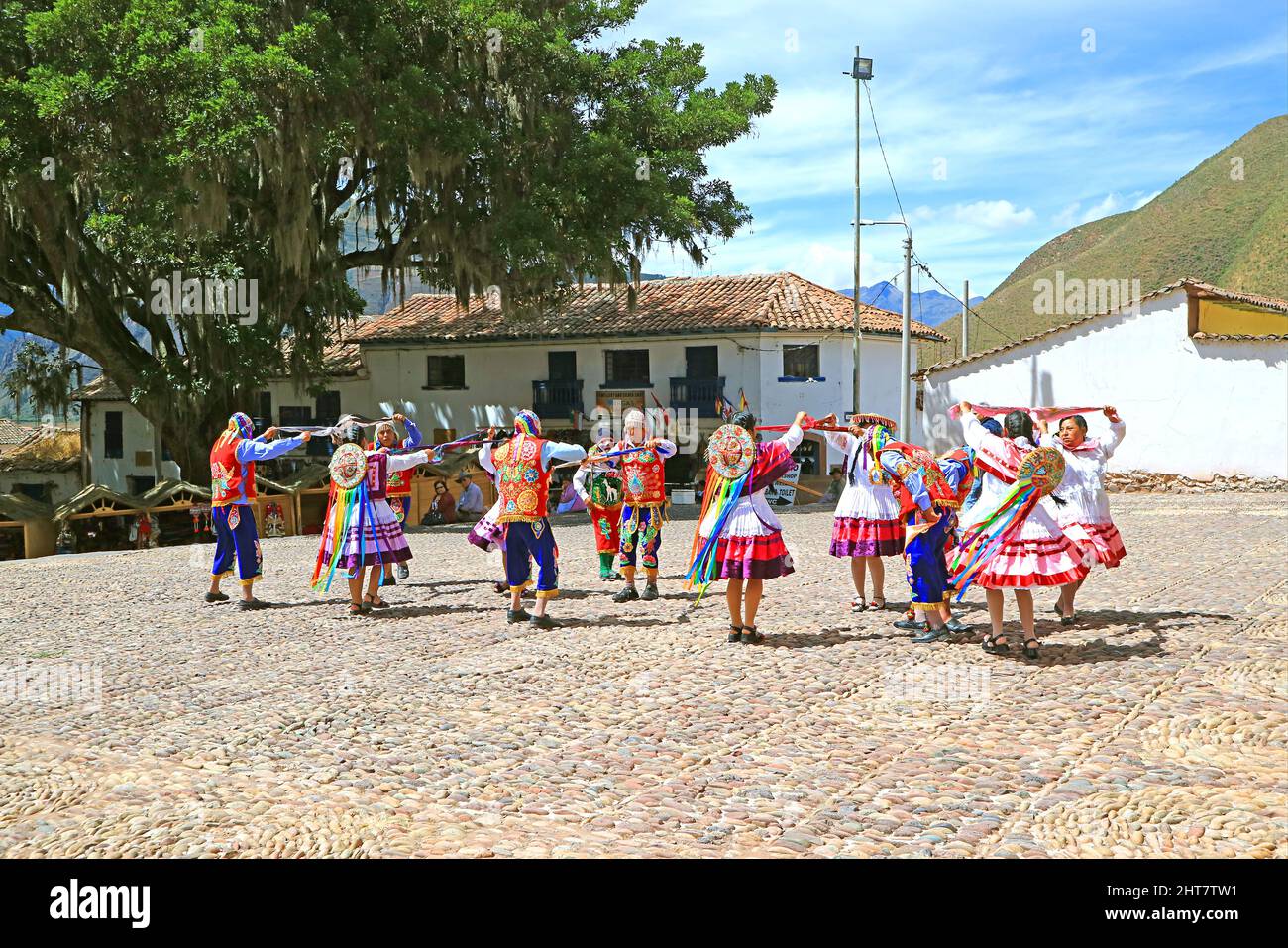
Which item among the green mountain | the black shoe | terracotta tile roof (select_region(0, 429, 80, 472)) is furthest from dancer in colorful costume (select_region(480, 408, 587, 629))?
the green mountain

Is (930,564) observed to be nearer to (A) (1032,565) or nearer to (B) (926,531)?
(B) (926,531)

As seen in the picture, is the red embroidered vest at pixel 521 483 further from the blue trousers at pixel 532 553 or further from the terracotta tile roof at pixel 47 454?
the terracotta tile roof at pixel 47 454

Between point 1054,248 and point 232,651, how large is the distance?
10985cm

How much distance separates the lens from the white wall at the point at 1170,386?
24219 mm

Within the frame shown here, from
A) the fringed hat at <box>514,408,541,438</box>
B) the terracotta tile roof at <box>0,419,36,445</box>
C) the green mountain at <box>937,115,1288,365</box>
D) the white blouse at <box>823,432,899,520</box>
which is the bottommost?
the white blouse at <box>823,432,899,520</box>

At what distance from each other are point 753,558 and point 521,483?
2.10 meters

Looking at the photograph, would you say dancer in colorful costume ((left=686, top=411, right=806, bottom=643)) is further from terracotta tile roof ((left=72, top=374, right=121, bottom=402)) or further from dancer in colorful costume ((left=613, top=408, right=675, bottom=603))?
terracotta tile roof ((left=72, top=374, right=121, bottom=402))

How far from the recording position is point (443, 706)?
6.87 meters

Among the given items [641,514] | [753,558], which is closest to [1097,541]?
[753,558]

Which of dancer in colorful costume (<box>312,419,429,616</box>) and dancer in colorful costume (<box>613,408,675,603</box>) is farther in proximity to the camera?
dancer in colorful costume (<box>613,408,675,603</box>)

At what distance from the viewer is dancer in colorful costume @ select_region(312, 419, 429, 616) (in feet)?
33.6

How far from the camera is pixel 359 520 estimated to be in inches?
405

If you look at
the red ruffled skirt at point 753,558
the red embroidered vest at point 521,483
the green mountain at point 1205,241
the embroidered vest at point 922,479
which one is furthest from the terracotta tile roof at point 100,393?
the green mountain at point 1205,241

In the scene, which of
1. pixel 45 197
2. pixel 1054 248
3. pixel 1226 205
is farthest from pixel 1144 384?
pixel 1054 248
